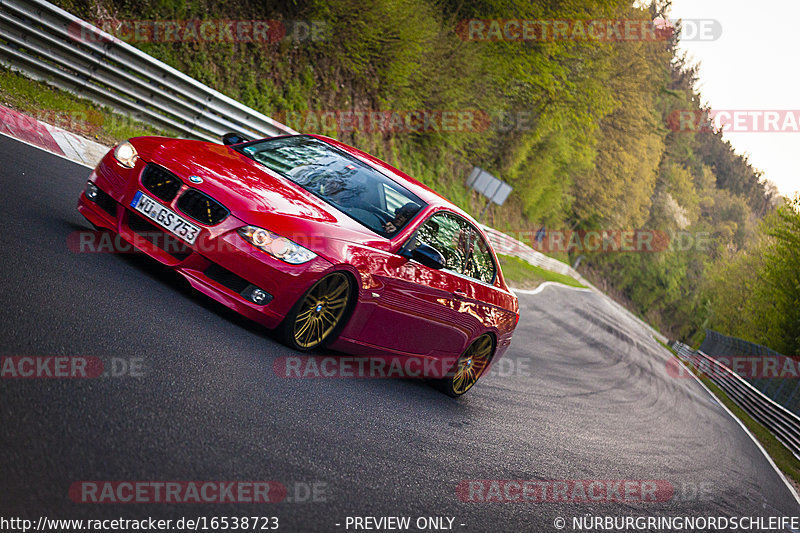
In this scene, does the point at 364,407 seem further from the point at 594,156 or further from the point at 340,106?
the point at 594,156

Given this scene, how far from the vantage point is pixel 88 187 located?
569cm

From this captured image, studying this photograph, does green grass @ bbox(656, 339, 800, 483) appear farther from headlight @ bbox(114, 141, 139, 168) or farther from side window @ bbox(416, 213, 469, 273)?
headlight @ bbox(114, 141, 139, 168)

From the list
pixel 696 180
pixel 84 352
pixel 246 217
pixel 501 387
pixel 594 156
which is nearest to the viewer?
pixel 84 352

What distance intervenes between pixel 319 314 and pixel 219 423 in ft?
5.76

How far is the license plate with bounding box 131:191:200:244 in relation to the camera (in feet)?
16.5

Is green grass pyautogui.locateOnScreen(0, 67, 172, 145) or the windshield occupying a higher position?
the windshield

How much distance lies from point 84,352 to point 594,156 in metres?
46.9

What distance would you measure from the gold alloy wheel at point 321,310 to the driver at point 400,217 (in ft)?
2.52

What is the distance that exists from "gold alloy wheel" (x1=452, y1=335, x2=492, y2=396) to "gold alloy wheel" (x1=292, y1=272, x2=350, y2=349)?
6.23 feet

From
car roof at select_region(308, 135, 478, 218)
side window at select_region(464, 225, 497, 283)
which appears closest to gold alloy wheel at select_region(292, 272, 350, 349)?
car roof at select_region(308, 135, 478, 218)

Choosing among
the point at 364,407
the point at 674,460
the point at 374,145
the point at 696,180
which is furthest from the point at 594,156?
the point at 696,180

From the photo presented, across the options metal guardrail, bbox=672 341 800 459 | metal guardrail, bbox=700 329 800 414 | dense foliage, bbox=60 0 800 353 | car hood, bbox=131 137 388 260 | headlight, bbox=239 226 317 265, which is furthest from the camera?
metal guardrail, bbox=700 329 800 414

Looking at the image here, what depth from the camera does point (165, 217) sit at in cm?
510

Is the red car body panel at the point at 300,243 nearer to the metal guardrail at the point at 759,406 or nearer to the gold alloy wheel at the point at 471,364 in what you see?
the gold alloy wheel at the point at 471,364
